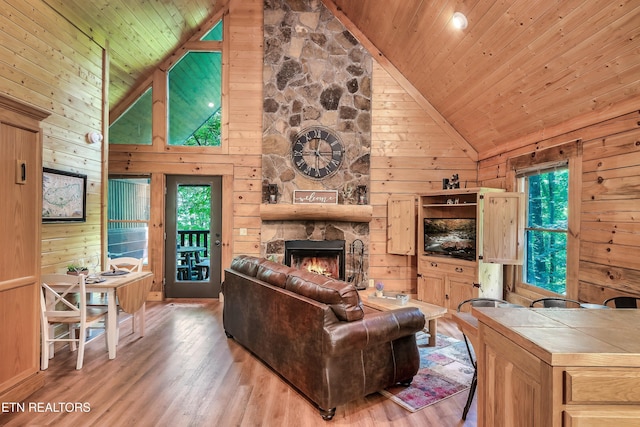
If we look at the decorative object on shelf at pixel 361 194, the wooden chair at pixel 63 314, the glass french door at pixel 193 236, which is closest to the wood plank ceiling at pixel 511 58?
the decorative object on shelf at pixel 361 194

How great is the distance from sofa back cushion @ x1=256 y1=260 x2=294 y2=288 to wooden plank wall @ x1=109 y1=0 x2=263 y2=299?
2.23 metres

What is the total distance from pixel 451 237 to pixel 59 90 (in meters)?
5.18

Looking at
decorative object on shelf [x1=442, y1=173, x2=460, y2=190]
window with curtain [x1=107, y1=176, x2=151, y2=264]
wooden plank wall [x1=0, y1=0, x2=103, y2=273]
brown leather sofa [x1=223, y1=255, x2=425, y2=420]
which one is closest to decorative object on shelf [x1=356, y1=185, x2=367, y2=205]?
decorative object on shelf [x1=442, y1=173, x2=460, y2=190]

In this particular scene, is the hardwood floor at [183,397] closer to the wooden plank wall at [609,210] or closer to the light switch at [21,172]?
the light switch at [21,172]

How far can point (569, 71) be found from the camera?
118 inches

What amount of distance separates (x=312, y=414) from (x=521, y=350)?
5.33 feet

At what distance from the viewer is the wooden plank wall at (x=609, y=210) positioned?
2.74 meters

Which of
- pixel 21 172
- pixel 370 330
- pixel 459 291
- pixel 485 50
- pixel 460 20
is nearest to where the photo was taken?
pixel 370 330

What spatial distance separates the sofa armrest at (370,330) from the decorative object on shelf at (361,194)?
9.36 ft

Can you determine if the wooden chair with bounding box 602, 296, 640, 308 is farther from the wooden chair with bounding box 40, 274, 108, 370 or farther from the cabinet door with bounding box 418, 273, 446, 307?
the wooden chair with bounding box 40, 274, 108, 370

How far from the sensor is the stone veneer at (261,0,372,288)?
5242mm

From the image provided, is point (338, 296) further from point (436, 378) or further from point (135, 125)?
point (135, 125)

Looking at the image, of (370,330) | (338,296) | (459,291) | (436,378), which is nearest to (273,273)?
(338,296)

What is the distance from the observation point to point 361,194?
17.3 ft
